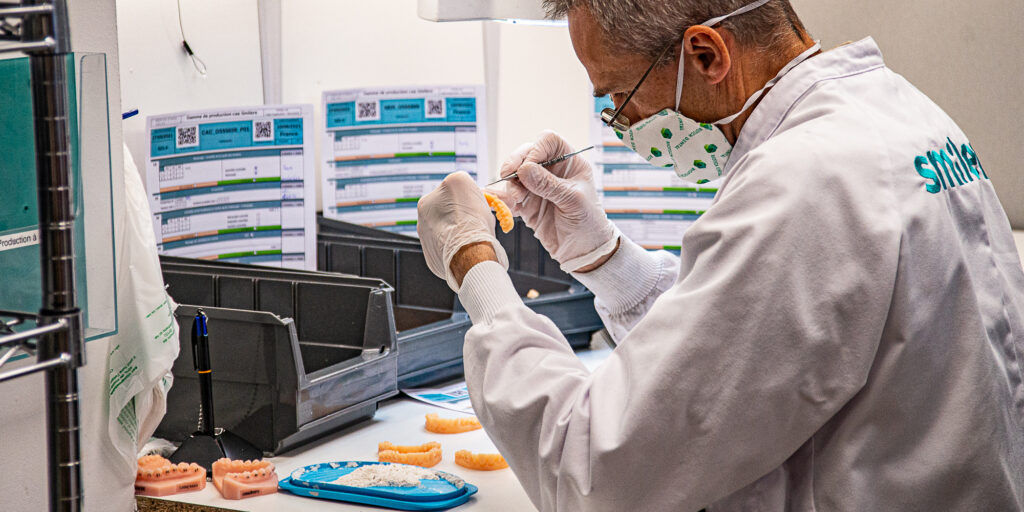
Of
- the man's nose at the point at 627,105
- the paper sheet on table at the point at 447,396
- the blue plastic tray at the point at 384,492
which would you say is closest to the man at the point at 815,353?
the man's nose at the point at 627,105

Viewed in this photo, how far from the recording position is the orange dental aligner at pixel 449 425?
1804 millimetres

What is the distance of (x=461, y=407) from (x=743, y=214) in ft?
3.58

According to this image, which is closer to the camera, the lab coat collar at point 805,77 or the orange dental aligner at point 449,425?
the lab coat collar at point 805,77

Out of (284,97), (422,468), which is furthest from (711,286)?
(284,97)

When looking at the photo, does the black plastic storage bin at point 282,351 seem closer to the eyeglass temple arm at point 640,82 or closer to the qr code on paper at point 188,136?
the qr code on paper at point 188,136

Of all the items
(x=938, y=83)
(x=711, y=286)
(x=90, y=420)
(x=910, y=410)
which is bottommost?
(x=90, y=420)

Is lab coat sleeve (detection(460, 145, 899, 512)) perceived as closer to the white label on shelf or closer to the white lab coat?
the white lab coat

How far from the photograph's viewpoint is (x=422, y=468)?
1.58 metres

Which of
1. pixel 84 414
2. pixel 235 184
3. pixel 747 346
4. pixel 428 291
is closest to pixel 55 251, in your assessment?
pixel 84 414

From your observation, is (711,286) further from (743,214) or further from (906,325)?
(906,325)

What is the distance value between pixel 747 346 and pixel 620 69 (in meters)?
0.46

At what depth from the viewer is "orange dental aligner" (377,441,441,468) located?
5.35 ft


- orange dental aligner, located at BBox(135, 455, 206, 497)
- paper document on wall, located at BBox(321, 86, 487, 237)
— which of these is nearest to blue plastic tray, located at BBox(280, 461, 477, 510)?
orange dental aligner, located at BBox(135, 455, 206, 497)

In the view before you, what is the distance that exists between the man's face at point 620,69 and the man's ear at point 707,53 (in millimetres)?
25
